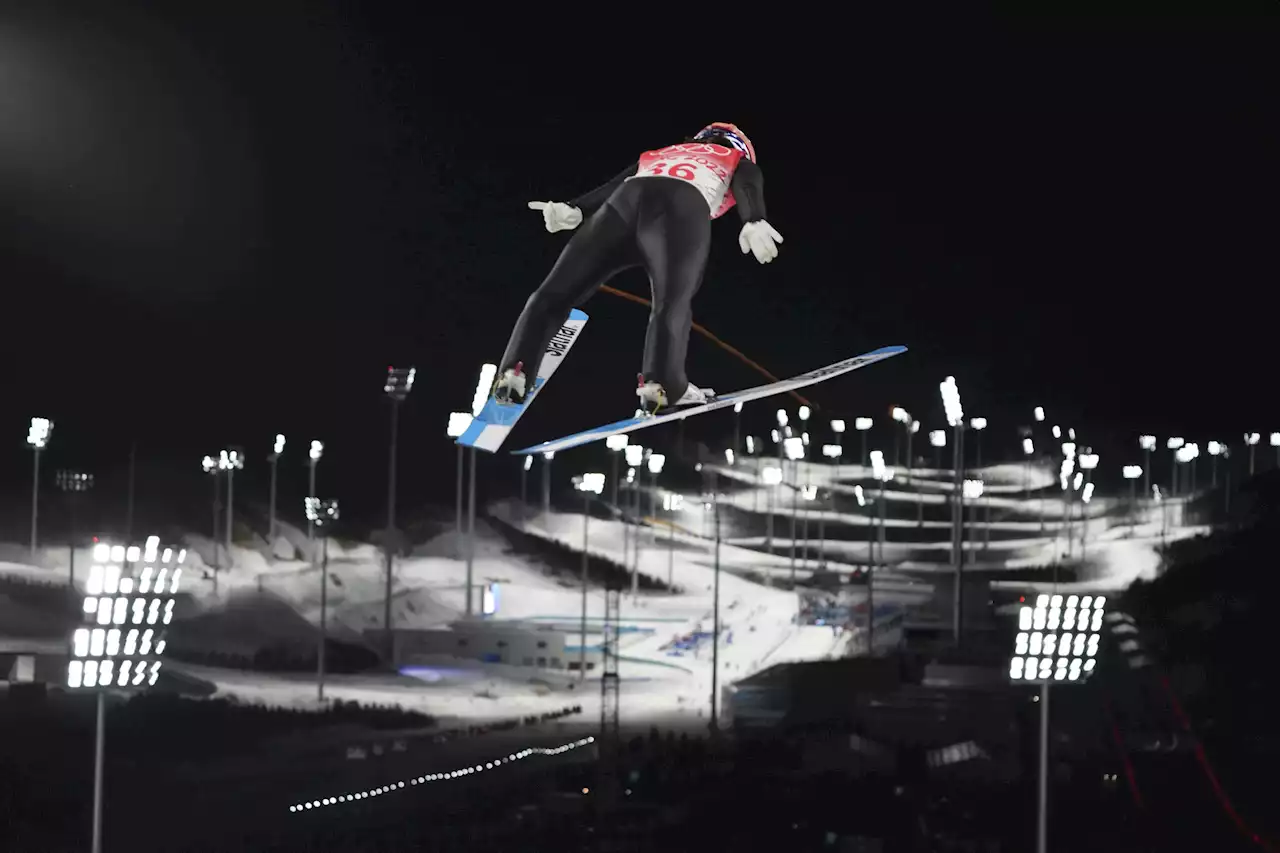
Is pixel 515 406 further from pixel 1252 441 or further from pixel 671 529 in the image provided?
pixel 1252 441

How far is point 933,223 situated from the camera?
10.2 meters

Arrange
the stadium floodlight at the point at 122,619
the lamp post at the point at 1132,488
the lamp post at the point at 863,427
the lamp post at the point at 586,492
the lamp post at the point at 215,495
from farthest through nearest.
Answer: the lamp post at the point at 1132,488
the lamp post at the point at 215,495
the lamp post at the point at 586,492
the lamp post at the point at 863,427
the stadium floodlight at the point at 122,619

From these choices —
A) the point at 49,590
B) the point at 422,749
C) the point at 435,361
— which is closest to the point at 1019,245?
the point at 435,361

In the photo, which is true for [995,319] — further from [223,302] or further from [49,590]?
[49,590]

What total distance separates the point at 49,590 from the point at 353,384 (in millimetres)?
15603

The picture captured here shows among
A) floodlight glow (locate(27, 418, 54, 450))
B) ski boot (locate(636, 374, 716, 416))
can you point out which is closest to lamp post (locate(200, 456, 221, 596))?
floodlight glow (locate(27, 418, 54, 450))

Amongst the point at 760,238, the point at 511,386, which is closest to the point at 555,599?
the point at 511,386

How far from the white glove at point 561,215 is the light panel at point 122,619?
2.74 metres

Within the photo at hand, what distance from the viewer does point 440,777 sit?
51.5 feet

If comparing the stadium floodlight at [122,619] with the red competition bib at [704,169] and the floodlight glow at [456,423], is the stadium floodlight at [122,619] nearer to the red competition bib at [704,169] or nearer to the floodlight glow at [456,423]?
the floodlight glow at [456,423]

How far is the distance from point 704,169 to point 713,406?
1228mm

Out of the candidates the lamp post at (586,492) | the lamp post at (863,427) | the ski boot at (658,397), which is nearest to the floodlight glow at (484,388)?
the ski boot at (658,397)

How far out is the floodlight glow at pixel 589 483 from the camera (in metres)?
14.4

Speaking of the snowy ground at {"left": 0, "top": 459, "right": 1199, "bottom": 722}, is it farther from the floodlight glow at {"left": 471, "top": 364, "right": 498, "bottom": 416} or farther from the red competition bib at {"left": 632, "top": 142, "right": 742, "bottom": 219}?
the red competition bib at {"left": 632, "top": 142, "right": 742, "bottom": 219}
